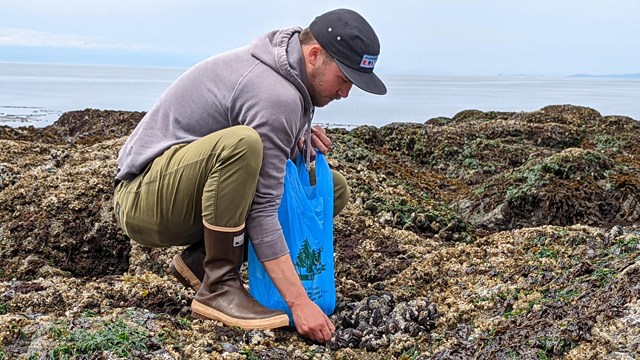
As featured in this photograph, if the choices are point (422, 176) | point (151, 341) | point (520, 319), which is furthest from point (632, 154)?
point (151, 341)

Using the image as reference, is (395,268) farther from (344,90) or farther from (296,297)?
(344,90)

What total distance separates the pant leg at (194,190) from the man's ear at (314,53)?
0.43 metres

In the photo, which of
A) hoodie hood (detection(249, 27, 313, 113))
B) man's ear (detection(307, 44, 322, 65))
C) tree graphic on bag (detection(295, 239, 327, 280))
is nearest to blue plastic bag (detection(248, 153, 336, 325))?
tree graphic on bag (detection(295, 239, 327, 280))

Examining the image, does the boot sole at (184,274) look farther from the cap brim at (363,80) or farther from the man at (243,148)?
the cap brim at (363,80)

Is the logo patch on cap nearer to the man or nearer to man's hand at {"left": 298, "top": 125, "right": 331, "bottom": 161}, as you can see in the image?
the man

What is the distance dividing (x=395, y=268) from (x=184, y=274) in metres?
1.47

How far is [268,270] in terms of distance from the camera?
3.17m

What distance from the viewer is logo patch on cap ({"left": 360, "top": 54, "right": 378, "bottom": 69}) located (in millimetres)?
3182

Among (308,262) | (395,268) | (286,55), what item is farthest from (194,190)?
(395,268)

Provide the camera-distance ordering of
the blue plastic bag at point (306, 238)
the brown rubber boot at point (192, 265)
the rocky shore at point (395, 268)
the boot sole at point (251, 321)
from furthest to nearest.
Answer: the brown rubber boot at point (192, 265), the blue plastic bag at point (306, 238), the boot sole at point (251, 321), the rocky shore at point (395, 268)

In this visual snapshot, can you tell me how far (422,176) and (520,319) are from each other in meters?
5.33

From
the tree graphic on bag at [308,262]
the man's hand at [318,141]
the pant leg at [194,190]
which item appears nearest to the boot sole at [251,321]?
the tree graphic on bag at [308,262]

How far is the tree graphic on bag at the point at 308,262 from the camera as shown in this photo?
3383 mm

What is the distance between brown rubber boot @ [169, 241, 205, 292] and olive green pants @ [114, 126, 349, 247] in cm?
8
